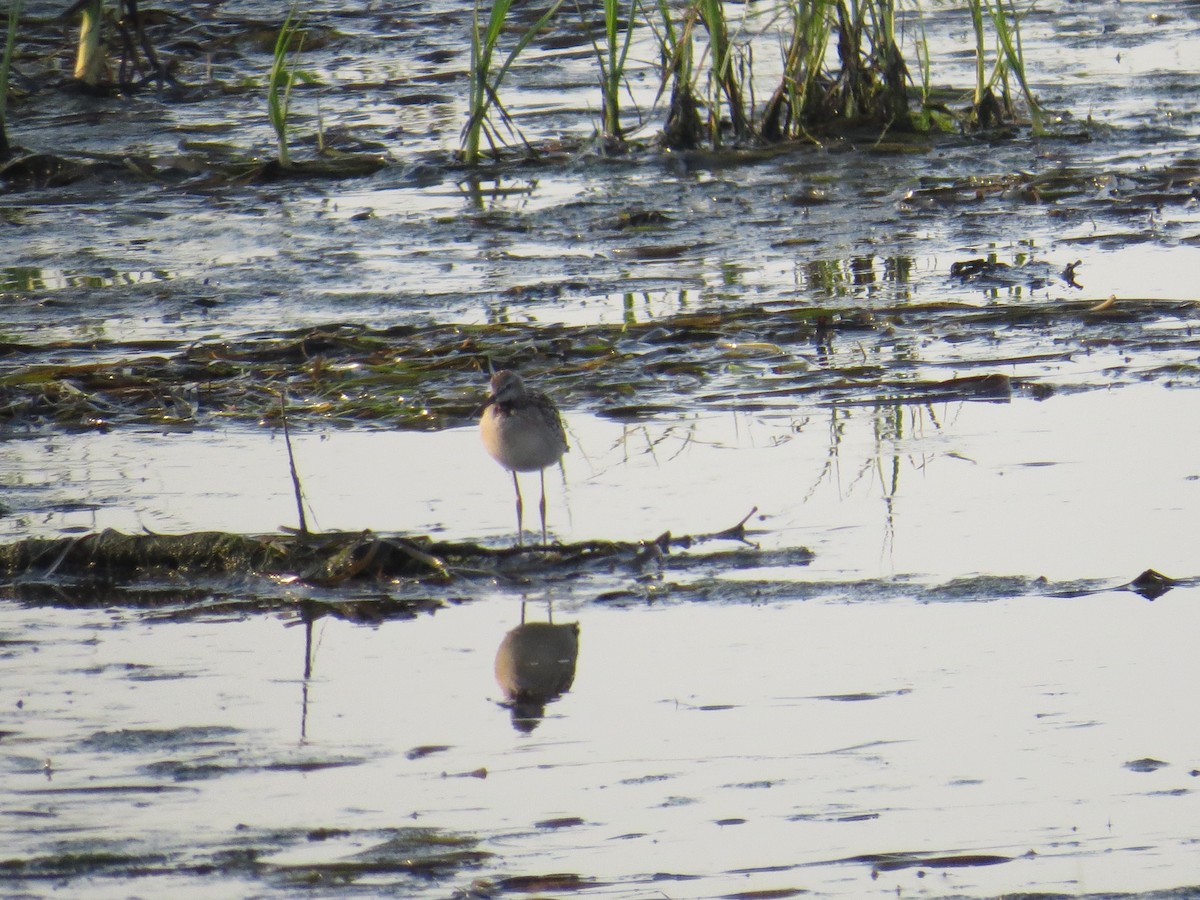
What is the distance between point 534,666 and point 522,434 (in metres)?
1.12

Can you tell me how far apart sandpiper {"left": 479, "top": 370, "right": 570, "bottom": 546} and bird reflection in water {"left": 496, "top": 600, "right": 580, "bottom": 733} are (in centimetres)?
66

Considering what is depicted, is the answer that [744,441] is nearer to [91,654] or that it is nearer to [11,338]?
[91,654]

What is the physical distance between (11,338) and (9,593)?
310 cm

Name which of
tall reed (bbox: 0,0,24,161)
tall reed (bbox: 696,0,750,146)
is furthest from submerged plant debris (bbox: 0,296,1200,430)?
tall reed (bbox: 696,0,750,146)

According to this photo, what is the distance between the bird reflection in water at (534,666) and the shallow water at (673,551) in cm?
4

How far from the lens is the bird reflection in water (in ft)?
14.3

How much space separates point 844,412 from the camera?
21.4ft

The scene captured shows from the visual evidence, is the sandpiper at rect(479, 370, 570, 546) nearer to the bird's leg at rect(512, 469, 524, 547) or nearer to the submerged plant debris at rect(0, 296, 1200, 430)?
the bird's leg at rect(512, 469, 524, 547)

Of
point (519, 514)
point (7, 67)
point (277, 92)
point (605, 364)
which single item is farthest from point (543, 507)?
point (277, 92)

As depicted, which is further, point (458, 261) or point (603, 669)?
point (458, 261)

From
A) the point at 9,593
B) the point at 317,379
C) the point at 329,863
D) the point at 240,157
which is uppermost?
the point at 240,157

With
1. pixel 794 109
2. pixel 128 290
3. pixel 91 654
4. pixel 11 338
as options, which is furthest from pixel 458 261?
pixel 91 654

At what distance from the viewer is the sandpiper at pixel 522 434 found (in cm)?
556

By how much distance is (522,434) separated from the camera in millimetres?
5566
